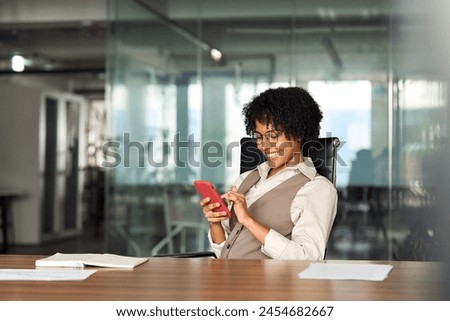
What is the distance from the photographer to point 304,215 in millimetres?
2629

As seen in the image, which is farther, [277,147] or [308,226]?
[277,147]

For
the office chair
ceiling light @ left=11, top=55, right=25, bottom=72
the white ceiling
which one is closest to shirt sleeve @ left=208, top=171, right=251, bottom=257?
the office chair

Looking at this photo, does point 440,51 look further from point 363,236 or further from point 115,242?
point 115,242

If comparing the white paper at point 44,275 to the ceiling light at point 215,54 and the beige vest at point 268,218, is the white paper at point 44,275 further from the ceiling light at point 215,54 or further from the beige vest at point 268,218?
the ceiling light at point 215,54

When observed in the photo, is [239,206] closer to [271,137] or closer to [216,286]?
[271,137]

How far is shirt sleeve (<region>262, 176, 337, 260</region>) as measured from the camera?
2521mm

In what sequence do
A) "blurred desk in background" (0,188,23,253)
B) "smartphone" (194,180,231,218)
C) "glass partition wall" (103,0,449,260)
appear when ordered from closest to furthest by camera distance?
"smartphone" (194,180,231,218), "glass partition wall" (103,0,449,260), "blurred desk in background" (0,188,23,253)

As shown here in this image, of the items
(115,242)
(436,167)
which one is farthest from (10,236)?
→ (436,167)

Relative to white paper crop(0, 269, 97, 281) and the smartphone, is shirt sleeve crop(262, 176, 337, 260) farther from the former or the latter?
white paper crop(0, 269, 97, 281)

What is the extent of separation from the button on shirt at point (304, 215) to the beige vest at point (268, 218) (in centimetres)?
2

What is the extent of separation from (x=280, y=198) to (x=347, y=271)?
0.80 meters

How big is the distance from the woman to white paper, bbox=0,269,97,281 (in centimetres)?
69

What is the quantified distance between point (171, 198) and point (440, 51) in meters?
5.27

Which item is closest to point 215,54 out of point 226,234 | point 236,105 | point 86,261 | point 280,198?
point 236,105
